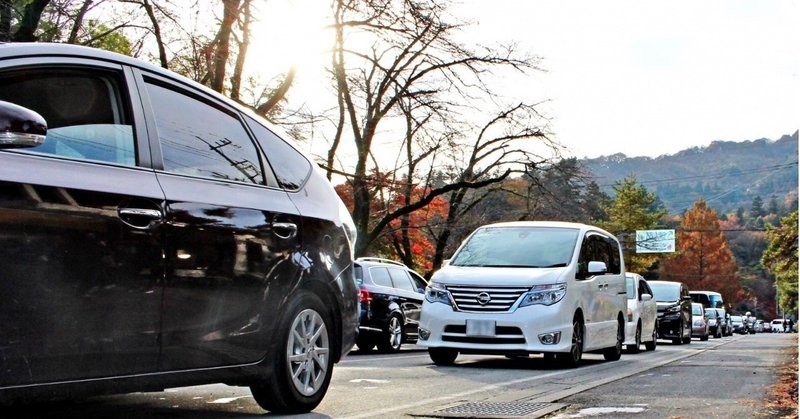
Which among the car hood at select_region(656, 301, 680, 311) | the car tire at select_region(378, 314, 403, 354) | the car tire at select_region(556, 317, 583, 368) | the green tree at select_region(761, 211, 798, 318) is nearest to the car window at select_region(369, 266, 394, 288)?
the car tire at select_region(378, 314, 403, 354)

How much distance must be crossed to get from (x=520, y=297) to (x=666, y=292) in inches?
686

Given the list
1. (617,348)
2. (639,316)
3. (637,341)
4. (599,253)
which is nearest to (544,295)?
(599,253)

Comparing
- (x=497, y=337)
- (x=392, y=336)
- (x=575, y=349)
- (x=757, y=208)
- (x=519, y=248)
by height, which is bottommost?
(x=392, y=336)

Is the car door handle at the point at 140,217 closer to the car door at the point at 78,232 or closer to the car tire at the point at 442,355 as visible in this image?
the car door at the point at 78,232

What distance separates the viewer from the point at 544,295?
11.7m

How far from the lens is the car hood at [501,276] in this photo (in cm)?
1170

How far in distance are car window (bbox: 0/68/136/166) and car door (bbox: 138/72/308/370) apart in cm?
20

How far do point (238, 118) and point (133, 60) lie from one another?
0.96 m

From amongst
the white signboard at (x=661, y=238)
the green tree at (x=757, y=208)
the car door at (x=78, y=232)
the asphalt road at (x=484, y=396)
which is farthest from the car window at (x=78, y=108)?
the green tree at (x=757, y=208)

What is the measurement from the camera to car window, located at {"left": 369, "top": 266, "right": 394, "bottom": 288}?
1767cm

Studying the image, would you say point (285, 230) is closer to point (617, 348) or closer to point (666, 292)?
point (617, 348)

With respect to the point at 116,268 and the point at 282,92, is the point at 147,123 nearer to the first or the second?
the point at 116,268

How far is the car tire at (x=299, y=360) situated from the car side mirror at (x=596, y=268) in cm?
696

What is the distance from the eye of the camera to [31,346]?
4258 mm
